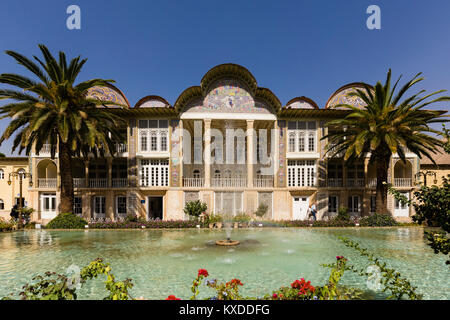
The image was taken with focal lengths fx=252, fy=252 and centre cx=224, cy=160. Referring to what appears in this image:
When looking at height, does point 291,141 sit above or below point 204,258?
above

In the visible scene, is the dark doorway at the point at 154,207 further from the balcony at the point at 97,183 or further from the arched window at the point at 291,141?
the arched window at the point at 291,141

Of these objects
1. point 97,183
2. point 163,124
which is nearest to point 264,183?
point 163,124

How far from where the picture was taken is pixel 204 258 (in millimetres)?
9945

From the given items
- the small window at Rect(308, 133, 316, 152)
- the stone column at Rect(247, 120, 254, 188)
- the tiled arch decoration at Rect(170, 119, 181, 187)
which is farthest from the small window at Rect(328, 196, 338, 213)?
the tiled arch decoration at Rect(170, 119, 181, 187)

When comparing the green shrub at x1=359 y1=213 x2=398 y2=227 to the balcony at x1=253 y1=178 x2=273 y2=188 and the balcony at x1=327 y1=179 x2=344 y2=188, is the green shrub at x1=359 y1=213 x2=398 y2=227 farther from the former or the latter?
the balcony at x1=253 y1=178 x2=273 y2=188

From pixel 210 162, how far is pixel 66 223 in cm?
1190

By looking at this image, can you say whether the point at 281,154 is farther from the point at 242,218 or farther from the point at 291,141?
the point at 242,218

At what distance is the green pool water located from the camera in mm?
7062

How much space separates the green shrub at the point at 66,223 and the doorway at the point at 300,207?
17.1m

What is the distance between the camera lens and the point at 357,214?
23062 mm

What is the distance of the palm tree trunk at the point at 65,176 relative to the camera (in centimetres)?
1817
